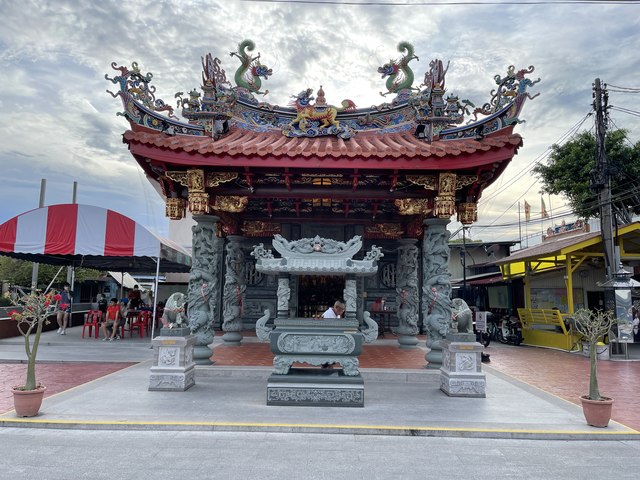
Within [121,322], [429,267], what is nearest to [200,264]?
[429,267]

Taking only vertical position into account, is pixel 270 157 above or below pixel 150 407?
above

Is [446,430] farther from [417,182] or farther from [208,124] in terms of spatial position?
[208,124]

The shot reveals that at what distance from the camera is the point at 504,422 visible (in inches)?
233

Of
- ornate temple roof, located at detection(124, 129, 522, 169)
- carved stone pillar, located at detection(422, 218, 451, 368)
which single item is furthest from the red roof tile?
carved stone pillar, located at detection(422, 218, 451, 368)

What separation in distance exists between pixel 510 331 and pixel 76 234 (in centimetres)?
1574

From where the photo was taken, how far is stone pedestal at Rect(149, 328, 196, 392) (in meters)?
7.41

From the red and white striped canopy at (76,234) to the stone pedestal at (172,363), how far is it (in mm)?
6080

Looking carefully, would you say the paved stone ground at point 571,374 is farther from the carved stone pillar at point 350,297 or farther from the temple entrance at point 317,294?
the temple entrance at point 317,294

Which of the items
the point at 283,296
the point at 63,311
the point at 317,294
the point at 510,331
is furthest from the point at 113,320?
the point at 510,331

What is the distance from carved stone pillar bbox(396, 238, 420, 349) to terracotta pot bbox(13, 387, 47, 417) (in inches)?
341

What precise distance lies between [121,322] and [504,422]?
12.6 meters

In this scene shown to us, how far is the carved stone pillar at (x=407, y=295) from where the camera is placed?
474 inches

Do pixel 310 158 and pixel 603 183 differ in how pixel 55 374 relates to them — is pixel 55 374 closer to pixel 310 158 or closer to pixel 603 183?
pixel 310 158

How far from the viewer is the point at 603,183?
14.2 meters
